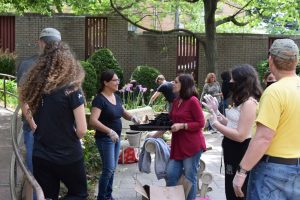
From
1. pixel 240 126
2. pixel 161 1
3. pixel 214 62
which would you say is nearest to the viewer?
pixel 240 126

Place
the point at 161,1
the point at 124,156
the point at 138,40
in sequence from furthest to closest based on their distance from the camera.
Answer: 1. the point at 161,1
2. the point at 138,40
3. the point at 124,156

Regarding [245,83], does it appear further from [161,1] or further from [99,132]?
[161,1]

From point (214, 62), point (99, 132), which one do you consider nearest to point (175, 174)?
point (99, 132)

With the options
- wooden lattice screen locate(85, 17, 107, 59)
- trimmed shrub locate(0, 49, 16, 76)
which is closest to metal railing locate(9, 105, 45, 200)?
trimmed shrub locate(0, 49, 16, 76)

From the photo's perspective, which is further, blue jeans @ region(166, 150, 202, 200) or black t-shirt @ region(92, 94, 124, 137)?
black t-shirt @ region(92, 94, 124, 137)

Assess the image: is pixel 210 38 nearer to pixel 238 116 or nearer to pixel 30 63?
pixel 238 116

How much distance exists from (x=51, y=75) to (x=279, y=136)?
1699mm

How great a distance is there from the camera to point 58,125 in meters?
3.78

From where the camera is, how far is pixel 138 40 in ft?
71.2

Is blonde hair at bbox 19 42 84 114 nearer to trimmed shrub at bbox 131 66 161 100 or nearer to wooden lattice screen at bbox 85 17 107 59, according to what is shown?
trimmed shrub at bbox 131 66 161 100

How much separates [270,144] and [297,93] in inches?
15.2

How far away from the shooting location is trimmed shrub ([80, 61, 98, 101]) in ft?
56.2

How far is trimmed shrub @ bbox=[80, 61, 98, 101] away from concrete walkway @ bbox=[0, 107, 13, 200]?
13.4 feet

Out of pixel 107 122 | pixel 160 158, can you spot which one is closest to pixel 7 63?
pixel 107 122
